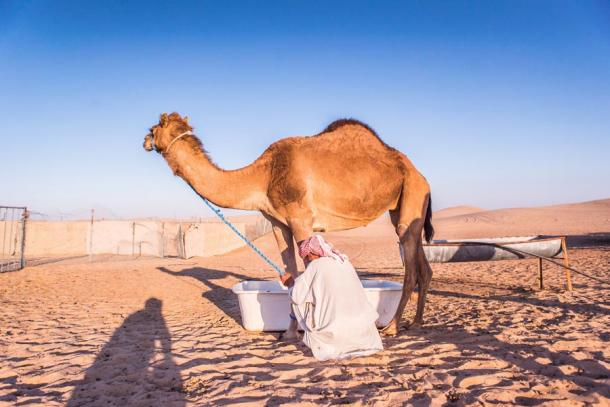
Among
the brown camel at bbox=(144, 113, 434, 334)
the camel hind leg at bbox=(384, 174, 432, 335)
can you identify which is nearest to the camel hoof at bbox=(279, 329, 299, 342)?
the brown camel at bbox=(144, 113, 434, 334)

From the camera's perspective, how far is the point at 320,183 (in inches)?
229

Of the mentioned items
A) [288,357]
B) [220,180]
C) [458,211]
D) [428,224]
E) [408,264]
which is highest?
[458,211]

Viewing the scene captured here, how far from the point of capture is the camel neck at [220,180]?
616cm

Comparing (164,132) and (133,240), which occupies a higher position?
(164,132)

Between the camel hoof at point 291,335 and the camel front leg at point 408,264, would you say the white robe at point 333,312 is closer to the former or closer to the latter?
the camel hoof at point 291,335

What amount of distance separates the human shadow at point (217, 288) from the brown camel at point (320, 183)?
7.83 ft

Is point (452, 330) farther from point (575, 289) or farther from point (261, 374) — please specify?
point (575, 289)

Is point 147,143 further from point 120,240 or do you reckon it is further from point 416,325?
point 120,240

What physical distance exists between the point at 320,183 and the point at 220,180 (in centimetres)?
152

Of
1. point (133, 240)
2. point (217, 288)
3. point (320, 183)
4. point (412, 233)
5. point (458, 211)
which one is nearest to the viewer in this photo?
point (320, 183)

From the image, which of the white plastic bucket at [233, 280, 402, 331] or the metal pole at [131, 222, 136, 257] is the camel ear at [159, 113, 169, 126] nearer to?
the white plastic bucket at [233, 280, 402, 331]

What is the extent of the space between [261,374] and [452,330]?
2.91 metres

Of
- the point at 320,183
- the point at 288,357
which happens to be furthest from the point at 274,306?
the point at 320,183

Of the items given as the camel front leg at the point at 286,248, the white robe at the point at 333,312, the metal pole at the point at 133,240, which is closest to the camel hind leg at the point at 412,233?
the white robe at the point at 333,312
